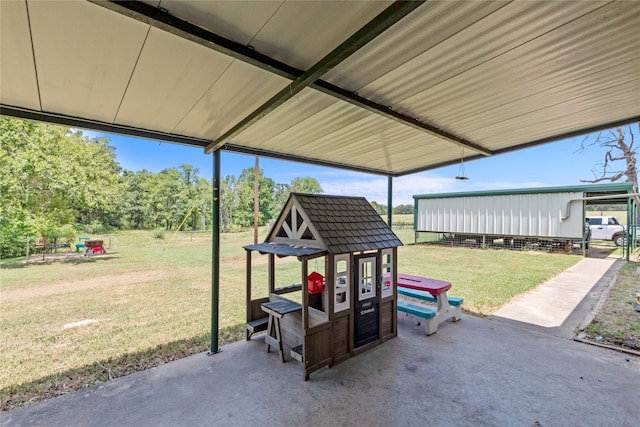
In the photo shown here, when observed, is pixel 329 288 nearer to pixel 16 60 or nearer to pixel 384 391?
pixel 384 391

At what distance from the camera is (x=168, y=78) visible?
2.05 metres

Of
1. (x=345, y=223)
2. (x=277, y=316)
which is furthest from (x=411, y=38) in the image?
(x=277, y=316)

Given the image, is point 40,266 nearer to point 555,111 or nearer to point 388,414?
point 388,414

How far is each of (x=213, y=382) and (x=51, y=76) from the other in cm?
302

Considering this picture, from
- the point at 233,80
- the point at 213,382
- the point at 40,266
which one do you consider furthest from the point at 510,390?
the point at 40,266

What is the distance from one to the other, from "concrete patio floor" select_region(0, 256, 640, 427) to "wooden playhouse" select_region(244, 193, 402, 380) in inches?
9.3

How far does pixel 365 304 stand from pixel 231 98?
286 cm

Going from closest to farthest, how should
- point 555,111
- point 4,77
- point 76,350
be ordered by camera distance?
1. point 4,77
2. point 555,111
3. point 76,350

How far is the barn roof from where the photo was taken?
129 inches

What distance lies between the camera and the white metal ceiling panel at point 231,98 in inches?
83.7

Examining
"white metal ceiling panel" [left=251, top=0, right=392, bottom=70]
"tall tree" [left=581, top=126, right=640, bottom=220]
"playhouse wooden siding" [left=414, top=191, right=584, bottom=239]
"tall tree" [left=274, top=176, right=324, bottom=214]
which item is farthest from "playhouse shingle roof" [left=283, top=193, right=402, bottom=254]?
"tall tree" [left=274, top=176, right=324, bottom=214]

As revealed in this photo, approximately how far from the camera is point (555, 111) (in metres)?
3.10

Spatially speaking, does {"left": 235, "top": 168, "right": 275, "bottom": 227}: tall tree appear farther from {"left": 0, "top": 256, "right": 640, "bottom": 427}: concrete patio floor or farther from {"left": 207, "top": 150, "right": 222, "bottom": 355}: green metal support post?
{"left": 0, "top": 256, "right": 640, "bottom": 427}: concrete patio floor

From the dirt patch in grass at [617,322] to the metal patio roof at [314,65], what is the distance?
9.57 feet
